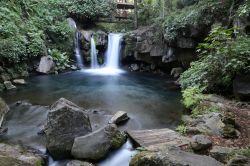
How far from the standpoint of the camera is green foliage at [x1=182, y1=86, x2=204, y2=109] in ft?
27.1

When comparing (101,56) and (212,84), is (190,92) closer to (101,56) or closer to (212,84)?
(212,84)

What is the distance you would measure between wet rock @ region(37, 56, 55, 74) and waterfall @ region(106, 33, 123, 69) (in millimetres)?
4499

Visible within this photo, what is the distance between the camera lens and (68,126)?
20.1ft

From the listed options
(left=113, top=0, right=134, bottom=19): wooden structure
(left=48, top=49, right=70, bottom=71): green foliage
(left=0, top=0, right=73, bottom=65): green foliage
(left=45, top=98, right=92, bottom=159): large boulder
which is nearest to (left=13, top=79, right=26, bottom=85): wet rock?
(left=0, top=0, right=73, bottom=65): green foliage

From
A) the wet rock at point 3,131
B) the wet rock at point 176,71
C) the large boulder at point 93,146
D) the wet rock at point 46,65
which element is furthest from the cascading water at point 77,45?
the large boulder at point 93,146

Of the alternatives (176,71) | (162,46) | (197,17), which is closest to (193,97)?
(197,17)

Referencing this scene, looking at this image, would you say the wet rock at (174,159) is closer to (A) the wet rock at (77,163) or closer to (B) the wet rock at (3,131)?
(A) the wet rock at (77,163)

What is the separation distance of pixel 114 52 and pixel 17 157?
48.0 ft

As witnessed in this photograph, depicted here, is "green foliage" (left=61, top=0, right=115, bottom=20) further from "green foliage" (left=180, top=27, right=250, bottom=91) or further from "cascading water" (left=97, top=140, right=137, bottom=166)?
"cascading water" (left=97, top=140, right=137, bottom=166)

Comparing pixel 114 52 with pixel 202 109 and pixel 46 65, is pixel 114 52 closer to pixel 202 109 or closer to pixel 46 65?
pixel 46 65

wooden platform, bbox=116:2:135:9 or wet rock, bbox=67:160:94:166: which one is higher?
wooden platform, bbox=116:2:135:9

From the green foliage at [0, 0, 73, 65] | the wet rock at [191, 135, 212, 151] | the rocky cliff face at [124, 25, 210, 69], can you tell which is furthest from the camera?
the rocky cliff face at [124, 25, 210, 69]

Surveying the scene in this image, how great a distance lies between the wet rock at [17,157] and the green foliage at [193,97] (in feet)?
15.9

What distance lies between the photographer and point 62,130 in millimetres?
6098
